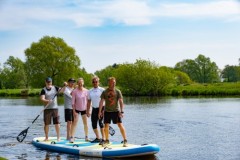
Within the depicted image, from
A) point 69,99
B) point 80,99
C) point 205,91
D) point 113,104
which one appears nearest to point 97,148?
point 113,104

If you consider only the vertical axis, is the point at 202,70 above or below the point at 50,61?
below

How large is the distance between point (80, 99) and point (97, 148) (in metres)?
2.00

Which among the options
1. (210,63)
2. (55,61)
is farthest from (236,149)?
(210,63)

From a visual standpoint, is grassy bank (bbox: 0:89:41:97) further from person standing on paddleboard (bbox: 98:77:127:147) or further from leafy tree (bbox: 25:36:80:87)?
person standing on paddleboard (bbox: 98:77:127:147)

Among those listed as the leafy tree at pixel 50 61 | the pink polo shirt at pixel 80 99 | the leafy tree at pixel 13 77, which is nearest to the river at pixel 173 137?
the pink polo shirt at pixel 80 99

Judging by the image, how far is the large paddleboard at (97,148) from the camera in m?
14.1

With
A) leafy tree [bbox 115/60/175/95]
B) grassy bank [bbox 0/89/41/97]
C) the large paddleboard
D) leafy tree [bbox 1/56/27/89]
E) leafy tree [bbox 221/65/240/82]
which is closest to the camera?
the large paddleboard

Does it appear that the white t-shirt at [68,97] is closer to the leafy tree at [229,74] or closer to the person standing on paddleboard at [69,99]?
the person standing on paddleboard at [69,99]

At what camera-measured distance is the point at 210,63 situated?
136 metres

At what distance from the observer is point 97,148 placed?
48.8 ft

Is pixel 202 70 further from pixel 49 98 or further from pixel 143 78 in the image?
pixel 49 98

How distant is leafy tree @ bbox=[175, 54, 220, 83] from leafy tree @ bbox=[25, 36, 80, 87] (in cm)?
5913

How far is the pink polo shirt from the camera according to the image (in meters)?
15.5

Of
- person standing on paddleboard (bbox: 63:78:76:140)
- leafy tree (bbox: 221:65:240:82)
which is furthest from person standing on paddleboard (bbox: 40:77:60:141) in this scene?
leafy tree (bbox: 221:65:240:82)
